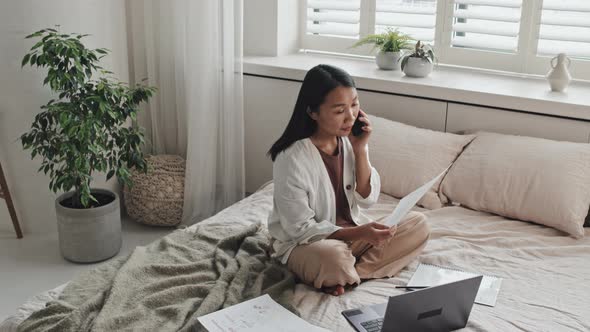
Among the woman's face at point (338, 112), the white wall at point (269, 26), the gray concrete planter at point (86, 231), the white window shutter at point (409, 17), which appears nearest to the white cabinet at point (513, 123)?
the white window shutter at point (409, 17)

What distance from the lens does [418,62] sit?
2906 millimetres

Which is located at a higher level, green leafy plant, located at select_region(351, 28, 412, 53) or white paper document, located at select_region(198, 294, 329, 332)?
green leafy plant, located at select_region(351, 28, 412, 53)

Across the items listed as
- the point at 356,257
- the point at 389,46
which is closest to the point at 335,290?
the point at 356,257

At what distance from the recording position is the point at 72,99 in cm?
268

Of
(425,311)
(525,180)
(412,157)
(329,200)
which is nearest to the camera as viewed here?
(425,311)

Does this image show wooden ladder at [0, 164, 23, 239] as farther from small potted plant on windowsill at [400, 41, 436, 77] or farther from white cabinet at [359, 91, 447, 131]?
small potted plant on windowsill at [400, 41, 436, 77]

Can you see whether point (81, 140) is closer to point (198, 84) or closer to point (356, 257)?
point (198, 84)

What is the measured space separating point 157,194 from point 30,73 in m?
0.76

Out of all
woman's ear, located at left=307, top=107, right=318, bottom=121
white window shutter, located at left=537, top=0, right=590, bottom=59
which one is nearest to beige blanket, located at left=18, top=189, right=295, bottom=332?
woman's ear, located at left=307, top=107, right=318, bottom=121

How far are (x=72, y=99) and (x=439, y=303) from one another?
173 cm

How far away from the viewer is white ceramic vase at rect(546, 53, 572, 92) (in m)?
2.66

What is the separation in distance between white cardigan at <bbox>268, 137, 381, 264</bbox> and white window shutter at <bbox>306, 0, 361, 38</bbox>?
1374mm

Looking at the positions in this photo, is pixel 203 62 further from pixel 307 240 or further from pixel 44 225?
pixel 307 240

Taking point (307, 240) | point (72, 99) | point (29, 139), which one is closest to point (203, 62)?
point (72, 99)
